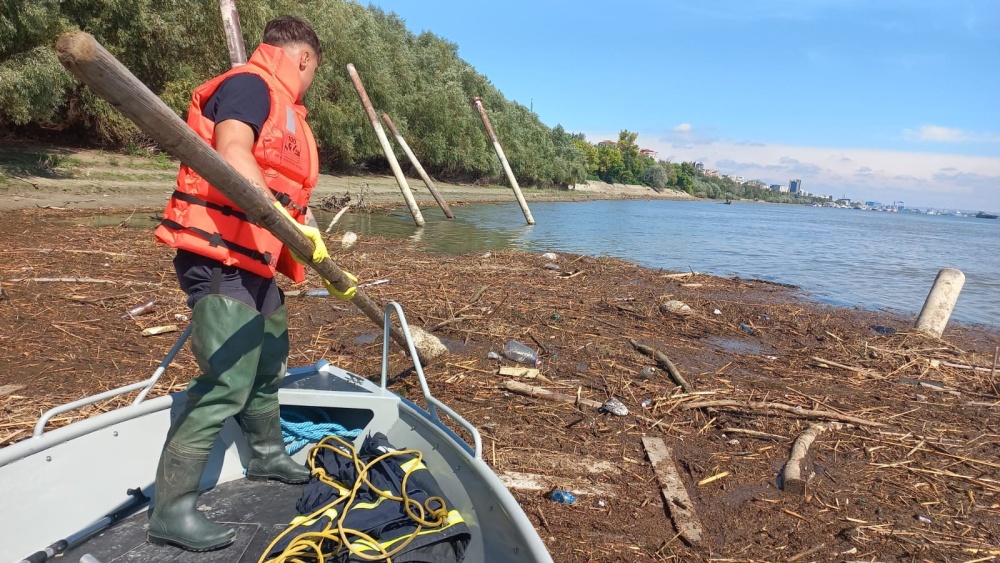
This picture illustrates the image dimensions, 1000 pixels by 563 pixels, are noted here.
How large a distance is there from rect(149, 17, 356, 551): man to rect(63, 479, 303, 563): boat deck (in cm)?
6

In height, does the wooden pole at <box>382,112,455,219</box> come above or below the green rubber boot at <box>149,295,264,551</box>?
above

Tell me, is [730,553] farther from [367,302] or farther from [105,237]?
[105,237]

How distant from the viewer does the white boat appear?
2.30m

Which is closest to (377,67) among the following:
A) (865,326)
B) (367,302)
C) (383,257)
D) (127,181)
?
(127,181)

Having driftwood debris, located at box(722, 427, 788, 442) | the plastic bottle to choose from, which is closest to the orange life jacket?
the plastic bottle

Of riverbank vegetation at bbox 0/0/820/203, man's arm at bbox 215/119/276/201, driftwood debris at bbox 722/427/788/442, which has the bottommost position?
driftwood debris at bbox 722/427/788/442

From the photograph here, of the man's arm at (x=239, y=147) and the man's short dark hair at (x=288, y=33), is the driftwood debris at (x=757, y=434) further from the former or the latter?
the man's short dark hair at (x=288, y=33)

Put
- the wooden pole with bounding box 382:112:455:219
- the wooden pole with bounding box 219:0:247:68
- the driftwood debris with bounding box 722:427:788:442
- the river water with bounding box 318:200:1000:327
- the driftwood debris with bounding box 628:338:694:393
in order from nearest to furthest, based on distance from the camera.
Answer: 1. the driftwood debris with bounding box 722:427:788:442
2. the driftwood debris with bounding box 628:338:694:393
3. the wooden pole with bounding box 219:0:247:68
4. the river water with bounding box 318:200:1000:327
5. the wooden pole with bounding box 382:112:455:219

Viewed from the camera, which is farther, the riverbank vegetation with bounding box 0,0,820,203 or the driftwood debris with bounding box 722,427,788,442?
the riverbank vegetation with bounding box 0,0,820,203

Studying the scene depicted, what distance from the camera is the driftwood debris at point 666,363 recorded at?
17.9 feet

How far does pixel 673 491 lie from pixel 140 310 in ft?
19.5

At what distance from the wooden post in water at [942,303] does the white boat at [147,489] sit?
8433mm

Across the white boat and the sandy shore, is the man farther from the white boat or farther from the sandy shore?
the sandy shore

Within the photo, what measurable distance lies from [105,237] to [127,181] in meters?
9.96
